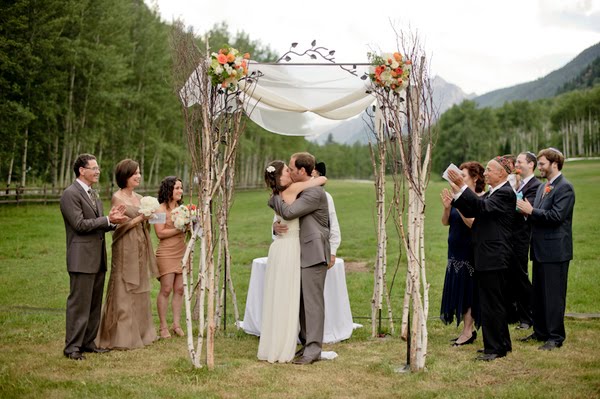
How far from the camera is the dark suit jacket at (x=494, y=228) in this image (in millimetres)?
6285

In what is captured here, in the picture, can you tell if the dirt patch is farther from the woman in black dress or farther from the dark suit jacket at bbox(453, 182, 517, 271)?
the dark suit jacket at bbox(453, 182, 517, 271)

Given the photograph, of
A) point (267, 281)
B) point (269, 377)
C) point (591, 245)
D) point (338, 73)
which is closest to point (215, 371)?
point (269, 377)

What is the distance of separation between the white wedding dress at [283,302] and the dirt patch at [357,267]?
23.2ft

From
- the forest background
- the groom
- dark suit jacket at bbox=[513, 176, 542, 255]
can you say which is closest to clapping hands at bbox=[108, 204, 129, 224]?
the groom

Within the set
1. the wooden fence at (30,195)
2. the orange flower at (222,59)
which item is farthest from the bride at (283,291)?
the wooden fence at (30,195)

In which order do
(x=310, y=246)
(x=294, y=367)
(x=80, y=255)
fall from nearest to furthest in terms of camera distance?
(x=294, y=367), (x=80, y=255), (x=310, y=246)

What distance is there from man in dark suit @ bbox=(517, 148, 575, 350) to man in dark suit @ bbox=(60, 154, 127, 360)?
4848 mm

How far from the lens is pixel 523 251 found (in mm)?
8094

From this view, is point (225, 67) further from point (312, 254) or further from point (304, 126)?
point (304, 126)

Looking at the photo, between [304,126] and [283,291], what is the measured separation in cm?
315

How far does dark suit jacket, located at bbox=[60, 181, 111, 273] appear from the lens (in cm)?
646

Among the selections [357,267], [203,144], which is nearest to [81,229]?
[203,144]

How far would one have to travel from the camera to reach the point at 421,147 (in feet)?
20.2

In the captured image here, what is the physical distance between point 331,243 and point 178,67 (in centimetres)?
277
